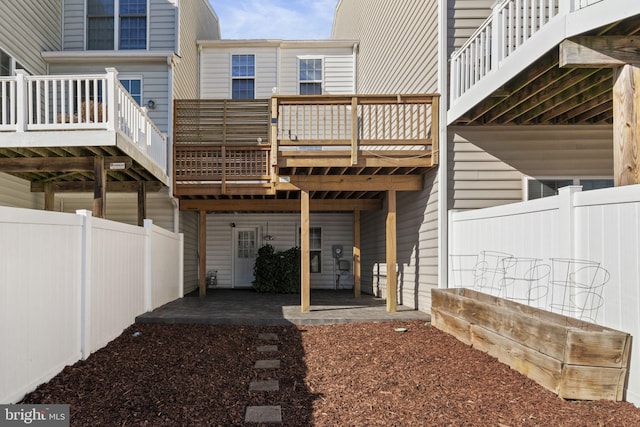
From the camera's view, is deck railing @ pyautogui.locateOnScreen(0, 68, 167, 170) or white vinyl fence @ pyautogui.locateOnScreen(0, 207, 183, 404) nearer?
white vinyl fence @ pyautogui.locateOnScreen(0, 207, 183, 404)

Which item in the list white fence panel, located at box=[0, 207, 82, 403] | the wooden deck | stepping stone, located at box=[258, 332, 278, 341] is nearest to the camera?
white fence panel, located at box=[0, 207, 82, 403]

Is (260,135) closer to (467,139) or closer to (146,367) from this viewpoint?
(467,139)

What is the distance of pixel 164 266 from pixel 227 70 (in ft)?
22.2

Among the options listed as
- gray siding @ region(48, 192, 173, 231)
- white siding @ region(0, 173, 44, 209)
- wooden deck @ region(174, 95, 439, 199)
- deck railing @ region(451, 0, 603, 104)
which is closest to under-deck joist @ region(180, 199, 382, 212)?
wooden deck @ region(174, 95, 439, 199)

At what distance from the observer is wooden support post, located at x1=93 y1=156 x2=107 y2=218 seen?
7.37 m

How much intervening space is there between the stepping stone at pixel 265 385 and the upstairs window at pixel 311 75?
1032 cm

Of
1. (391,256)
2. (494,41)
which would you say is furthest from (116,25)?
(494,41)

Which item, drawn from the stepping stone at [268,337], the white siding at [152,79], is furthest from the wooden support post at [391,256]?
the white siding at [152,79]

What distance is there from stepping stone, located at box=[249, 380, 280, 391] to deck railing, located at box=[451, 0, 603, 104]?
4.40 metres

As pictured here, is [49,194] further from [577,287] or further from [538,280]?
[577,287]

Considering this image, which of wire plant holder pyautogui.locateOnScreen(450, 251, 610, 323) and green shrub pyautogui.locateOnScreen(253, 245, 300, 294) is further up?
wire plant holder pyautogui.locateOnScreen(450, 251, 610, 323)

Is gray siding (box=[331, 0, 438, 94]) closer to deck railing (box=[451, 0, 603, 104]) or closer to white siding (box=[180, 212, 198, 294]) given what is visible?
deck railing (box=[451, 0, 603, 104])

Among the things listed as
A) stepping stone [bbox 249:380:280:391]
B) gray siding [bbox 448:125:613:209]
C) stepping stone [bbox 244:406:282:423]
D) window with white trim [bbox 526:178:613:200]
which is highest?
gray siding [bbox 448:125:613:209]

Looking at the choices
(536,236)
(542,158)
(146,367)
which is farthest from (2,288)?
(542,158)
